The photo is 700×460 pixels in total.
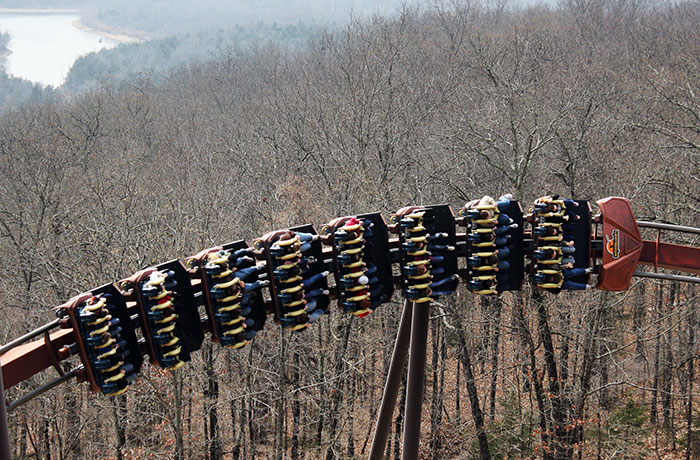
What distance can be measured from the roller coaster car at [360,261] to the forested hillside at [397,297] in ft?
24.3

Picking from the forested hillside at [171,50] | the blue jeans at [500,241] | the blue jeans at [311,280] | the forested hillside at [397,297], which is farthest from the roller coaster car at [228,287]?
the forested hillside at [171,50]

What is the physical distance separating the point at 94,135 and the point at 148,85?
27.8 m

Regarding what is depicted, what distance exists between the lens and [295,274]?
7.14m

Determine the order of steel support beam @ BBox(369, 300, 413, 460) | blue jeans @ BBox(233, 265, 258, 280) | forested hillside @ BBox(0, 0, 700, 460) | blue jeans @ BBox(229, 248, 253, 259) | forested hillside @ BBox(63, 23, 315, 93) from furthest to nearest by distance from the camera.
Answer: forested hillside @ BBox(63, 23, 315, 93) < forested hillside @ BBox(0, 0, 700, 460) < steel support beam @ BBox(369, 300, 413, 460) < blue jeans @ BBox(229, 248, 253, 259) < blue jeans @ BBox(233, 265, 258, 280)

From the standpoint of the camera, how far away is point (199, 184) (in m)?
23.2

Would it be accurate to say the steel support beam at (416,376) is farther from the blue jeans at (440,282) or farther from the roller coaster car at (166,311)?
the roller coaster car at (166,311)

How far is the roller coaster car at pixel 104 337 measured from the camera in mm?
5887

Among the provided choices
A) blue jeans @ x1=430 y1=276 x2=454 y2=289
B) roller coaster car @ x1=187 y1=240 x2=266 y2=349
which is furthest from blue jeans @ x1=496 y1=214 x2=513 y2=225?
roller coaster car @ x1=187 y1=240 x2=266 y2=349

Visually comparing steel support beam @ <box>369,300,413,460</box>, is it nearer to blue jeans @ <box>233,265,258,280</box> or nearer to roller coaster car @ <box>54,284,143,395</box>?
blue jeans @ <box>233,265,258,280</box>

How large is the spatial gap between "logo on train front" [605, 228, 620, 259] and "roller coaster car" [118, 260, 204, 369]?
16.4ft

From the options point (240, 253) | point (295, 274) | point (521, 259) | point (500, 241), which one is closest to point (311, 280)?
point (295, 274)

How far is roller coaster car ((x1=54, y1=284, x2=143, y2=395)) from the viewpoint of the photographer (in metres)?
5.89

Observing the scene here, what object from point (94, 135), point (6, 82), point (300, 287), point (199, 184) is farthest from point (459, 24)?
point (6, 82)

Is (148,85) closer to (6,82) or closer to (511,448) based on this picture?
(6,82)
